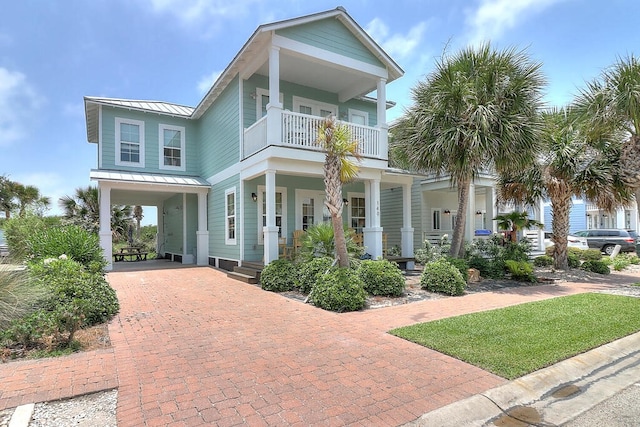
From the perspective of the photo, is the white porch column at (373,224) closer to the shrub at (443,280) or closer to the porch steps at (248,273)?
the shrub at (443,280)

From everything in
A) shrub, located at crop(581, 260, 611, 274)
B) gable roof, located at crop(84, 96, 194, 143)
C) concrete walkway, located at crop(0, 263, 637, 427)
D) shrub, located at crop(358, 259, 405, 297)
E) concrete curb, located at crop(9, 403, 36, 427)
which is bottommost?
shrub, located at crop(581, 260, 611, 274)

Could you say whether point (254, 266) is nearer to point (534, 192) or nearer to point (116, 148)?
point (116, 148)

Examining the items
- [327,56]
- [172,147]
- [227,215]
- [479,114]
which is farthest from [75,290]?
[172,147]

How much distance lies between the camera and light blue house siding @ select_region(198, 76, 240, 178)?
12.6 m

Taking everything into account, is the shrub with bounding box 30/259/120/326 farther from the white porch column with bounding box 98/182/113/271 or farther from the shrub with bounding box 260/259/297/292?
the white porch column with bounding box 98/182/113/271

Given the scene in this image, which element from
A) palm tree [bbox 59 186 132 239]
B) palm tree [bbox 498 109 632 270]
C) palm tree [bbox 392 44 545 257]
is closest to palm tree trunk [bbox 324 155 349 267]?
palm tree [bbox 392 44 545 257]

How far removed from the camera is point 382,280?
8.59m

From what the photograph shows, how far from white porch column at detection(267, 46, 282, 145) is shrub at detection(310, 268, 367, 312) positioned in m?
4.37

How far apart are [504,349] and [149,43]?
524 inches

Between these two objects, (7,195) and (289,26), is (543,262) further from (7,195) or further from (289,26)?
(7,195)

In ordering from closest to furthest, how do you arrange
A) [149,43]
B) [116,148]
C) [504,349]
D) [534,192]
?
1. [504,349]
2. [149,43]
3. [534,192]
4. [116,148]

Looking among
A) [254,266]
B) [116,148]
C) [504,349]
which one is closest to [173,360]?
[504,349]

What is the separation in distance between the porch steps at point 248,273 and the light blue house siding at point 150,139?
6.62 m

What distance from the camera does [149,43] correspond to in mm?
12133
